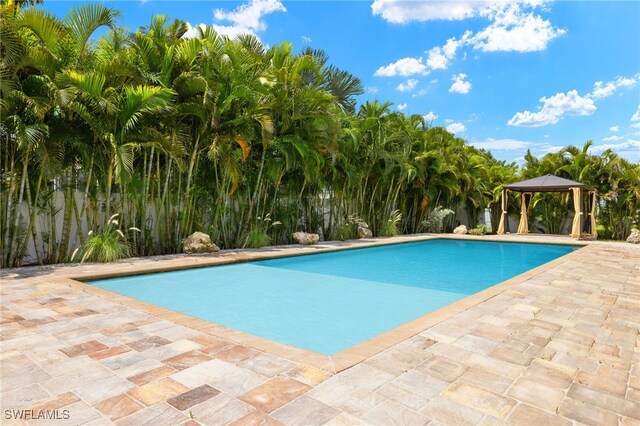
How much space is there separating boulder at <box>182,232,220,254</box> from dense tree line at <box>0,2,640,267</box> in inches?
16.9

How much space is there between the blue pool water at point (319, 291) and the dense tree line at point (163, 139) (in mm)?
2086

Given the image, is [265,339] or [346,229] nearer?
[265,339]

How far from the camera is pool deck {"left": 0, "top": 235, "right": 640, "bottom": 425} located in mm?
2016

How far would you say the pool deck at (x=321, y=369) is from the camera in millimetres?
2016

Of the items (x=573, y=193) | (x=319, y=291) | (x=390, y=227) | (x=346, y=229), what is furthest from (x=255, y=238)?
(x=573, y=193)

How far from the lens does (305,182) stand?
428 inches

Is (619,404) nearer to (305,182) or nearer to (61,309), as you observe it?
(61,309)

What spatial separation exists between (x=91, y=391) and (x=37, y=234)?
6.17 meters

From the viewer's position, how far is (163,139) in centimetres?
733

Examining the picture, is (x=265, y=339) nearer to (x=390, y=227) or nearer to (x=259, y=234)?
(x=259, y=234)

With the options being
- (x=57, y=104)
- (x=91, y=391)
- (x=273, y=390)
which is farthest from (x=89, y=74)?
(x=273, y=390)

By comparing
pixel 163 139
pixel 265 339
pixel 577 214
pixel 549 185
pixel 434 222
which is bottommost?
pixel 265 339

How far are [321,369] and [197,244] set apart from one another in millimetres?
6344

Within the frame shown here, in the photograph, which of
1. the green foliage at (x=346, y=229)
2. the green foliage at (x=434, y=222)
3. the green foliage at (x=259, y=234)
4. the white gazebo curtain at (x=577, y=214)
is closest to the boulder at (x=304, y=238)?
the green foliage at (x=259, y=234)
